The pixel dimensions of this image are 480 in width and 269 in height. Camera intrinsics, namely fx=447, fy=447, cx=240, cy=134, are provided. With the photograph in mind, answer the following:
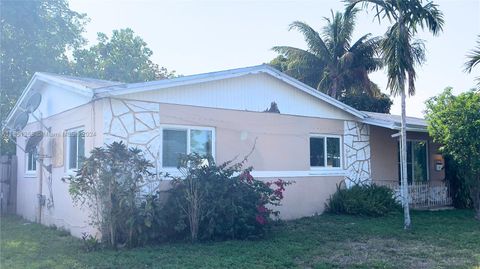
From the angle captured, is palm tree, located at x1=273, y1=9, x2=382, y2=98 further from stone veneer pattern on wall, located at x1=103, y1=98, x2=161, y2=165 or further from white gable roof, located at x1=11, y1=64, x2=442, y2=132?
stone veneer pattern on wall, located at x1=103, y1=98, x2=161, y2=165

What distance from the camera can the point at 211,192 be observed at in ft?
30.1

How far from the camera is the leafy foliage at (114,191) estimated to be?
27.3 ft

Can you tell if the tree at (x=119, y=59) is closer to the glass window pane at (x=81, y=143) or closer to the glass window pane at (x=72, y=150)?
the glass window pane at (x=72, y=150)

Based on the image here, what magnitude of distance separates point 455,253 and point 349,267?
2339 mm

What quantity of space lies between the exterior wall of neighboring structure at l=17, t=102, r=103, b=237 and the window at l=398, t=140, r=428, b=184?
36.8 feet

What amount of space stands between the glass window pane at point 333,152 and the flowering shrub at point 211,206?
14.0 feet

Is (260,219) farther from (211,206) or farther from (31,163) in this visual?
(31,163)

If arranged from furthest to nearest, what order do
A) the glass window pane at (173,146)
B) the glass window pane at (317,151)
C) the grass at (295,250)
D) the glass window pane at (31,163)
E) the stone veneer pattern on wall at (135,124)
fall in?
the glass window pane at (31,163)
the glass window pane at (317,151)
the glass window pane at (173,146)
the stone veneer pattern on wall at (135,124)
the grass at (295,250)

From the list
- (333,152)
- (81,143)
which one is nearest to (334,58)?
(333,152)

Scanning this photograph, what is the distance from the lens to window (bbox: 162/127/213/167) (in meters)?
10.1

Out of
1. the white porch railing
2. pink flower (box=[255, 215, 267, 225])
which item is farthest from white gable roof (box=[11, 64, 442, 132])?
pink flower (box=[255, 215, 267, 225])

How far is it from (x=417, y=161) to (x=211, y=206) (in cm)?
993

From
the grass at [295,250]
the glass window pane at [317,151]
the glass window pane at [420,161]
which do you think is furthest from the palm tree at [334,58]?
the grass at [295,250]

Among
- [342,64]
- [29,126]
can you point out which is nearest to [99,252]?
[29,126]
